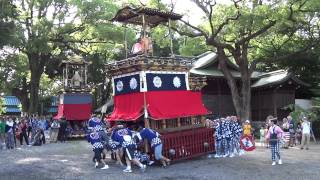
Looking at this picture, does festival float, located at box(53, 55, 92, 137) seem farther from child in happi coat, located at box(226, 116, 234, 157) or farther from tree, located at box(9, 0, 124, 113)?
child in happi coat, located at box(226, 116, 234, 157)

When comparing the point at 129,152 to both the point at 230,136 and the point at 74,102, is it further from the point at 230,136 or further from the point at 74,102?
the point at 74,102

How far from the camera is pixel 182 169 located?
14.3 meters

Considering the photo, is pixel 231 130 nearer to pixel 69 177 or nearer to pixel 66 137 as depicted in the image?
pixel 69 177

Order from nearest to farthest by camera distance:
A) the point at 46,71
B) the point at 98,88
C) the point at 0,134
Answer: the point at 0,134
the point at 46,71
the point at 98,88

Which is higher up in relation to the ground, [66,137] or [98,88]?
[98,88]

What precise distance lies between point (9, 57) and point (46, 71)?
13.4 metres

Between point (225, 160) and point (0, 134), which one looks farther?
point (0, 134)

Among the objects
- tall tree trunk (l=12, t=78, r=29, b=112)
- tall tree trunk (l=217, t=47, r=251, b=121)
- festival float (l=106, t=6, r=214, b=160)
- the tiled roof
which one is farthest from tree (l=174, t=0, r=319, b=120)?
tall tree trunk (l=12, t=78, r=29, b=112)

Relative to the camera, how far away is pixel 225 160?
16266 millimetres

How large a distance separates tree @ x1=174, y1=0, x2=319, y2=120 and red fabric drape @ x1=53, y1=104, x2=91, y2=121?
8540mm

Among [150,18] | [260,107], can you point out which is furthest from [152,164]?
[260,107]

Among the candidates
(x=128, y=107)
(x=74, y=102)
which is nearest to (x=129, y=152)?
(x=128, y=107)

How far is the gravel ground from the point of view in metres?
12.7

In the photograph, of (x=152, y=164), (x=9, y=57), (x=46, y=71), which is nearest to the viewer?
(x=152, y=164)
